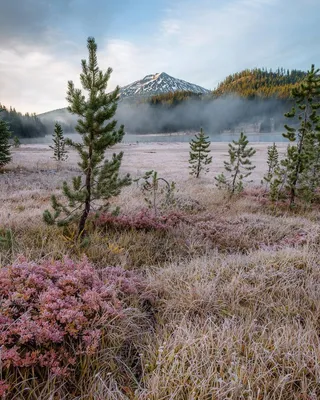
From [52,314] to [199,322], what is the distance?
5.19 feet

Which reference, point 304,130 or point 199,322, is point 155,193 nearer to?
point 304,130

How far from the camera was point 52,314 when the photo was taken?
7.34 ft

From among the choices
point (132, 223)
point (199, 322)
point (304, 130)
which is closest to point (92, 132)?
point (132, 223)

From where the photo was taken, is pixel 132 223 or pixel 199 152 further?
pixel 199 152

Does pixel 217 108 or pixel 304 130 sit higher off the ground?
pixel 217 108

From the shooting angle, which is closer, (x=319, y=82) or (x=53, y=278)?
(x=53, y=278)

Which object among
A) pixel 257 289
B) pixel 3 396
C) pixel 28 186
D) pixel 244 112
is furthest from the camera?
pixel 244 112

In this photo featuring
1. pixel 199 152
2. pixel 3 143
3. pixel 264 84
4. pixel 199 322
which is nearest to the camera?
pixel 199 322

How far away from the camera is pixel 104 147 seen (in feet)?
16.5

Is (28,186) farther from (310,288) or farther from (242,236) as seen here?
(310,288)

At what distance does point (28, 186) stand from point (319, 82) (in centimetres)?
1369

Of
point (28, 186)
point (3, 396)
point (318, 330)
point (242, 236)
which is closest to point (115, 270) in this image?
point (3, 396)

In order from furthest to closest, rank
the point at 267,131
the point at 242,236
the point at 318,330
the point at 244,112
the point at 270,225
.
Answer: the point at 244,112, the point at 267,131, the point at 270,225, the point at 242,236, the point at 318,330

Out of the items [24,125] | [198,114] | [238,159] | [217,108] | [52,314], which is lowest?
[52,314]
